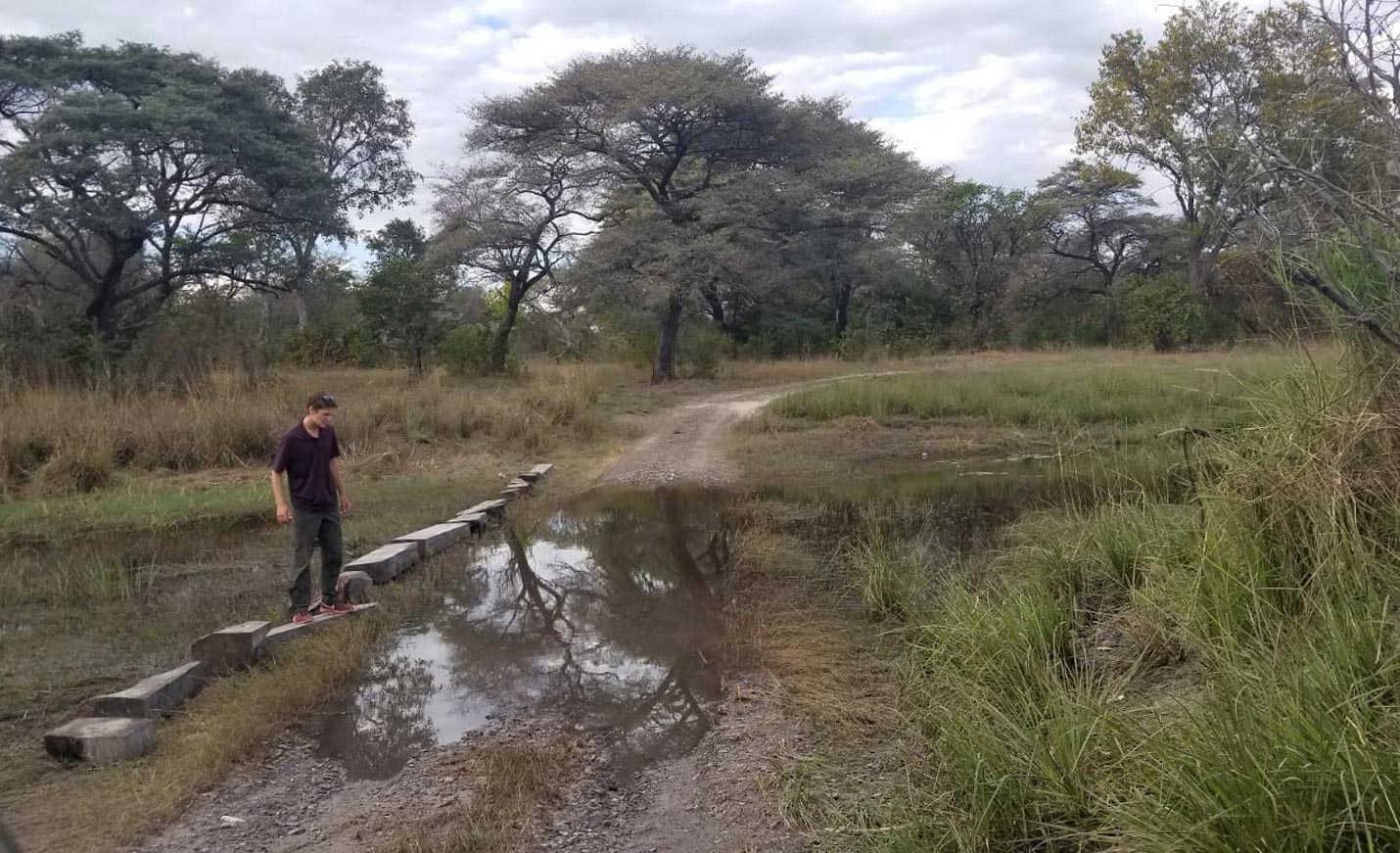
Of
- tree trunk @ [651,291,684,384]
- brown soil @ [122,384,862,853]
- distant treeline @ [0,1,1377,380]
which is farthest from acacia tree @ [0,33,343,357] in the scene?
brown soil @ [122,384,862,853]

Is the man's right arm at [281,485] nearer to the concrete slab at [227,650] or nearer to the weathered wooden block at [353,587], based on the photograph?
the weathered wooden block at [353,587]

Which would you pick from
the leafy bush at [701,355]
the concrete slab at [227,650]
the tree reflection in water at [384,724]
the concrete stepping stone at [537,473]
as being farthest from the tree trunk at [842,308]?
the concrete slab at [227,650]

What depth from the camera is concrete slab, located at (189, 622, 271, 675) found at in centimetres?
568

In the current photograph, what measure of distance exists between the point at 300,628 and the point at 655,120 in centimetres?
1950

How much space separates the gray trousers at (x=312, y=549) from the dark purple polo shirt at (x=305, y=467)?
7 cm

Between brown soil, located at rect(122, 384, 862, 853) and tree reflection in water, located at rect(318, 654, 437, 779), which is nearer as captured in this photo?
→ brown soil, located at rect(122, 384, 862, 853)

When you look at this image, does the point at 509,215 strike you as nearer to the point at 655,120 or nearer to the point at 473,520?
the point at 655,120

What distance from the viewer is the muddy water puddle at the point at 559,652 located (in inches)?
199

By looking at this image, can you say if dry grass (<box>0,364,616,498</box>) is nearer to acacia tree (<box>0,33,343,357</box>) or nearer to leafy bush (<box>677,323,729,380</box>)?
acacia tree (<box>0,33,343,357</box>)

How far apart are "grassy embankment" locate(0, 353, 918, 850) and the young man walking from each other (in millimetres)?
500

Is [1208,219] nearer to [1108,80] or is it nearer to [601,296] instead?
[601,296]

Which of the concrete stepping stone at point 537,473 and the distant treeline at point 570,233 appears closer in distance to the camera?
the concrete stepping stone at point 537,473

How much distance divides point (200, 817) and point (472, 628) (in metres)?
2.86

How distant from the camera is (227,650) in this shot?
5734 mm
